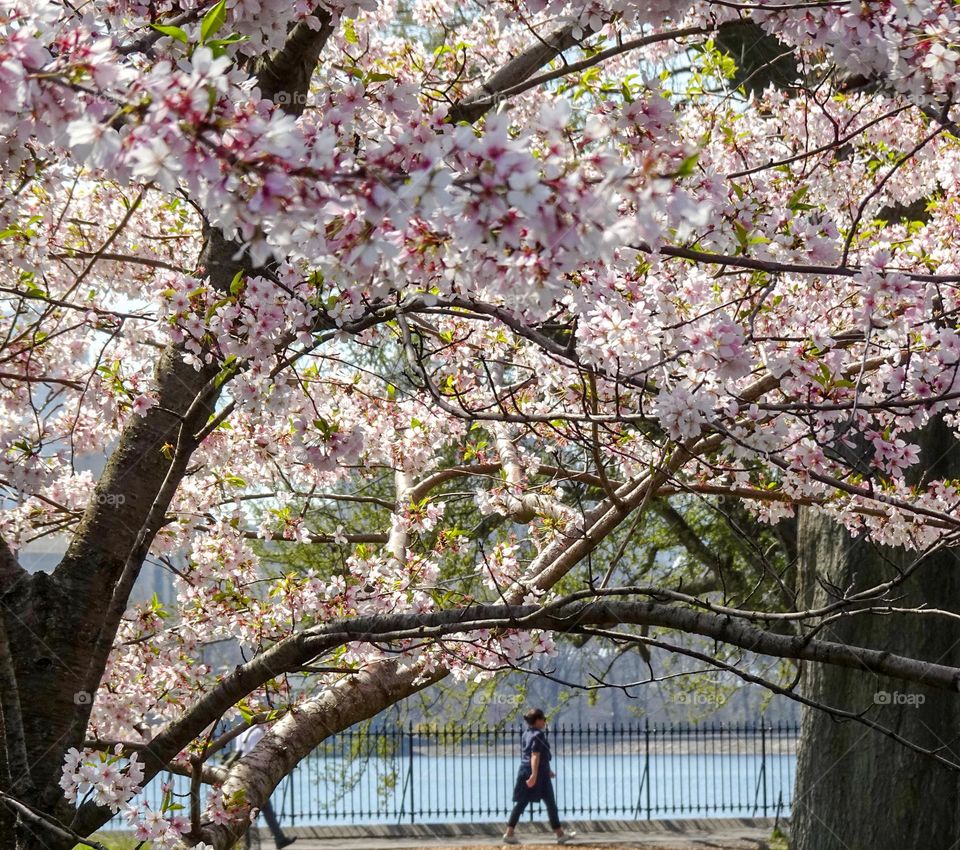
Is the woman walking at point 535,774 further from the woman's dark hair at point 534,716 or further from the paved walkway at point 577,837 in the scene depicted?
the paved walkway at point 577,837

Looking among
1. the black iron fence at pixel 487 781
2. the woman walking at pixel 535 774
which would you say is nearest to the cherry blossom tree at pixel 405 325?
the woman walking at pixel 535 774

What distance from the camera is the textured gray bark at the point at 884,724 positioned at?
255 inches

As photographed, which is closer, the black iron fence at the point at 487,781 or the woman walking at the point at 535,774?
the woman walking at the point at 535,774

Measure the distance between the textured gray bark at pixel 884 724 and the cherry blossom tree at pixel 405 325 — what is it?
32 cm

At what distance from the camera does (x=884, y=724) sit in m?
6.34

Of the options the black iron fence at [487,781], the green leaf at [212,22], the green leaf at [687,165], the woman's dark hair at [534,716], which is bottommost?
the black iron fence at [487,781]

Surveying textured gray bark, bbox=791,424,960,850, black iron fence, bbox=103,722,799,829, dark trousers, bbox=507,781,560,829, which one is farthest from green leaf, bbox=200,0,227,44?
dark trousers, bbox=507,781,560,829

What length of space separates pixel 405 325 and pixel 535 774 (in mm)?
9260

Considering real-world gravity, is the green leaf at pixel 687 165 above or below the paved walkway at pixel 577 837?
above

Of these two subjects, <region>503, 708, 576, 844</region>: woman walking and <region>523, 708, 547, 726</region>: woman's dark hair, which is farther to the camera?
<region>503, 708, 576, 844</region>: woman walking

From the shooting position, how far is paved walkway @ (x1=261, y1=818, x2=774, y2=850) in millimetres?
12078

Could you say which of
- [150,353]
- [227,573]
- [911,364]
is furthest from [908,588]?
[150,353]

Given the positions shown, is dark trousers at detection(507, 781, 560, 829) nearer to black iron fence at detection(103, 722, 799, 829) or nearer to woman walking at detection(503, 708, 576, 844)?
woman walking at detection(503, 708, 576, 844)

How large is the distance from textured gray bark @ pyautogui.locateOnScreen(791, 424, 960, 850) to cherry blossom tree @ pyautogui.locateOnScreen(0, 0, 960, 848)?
322 mm
